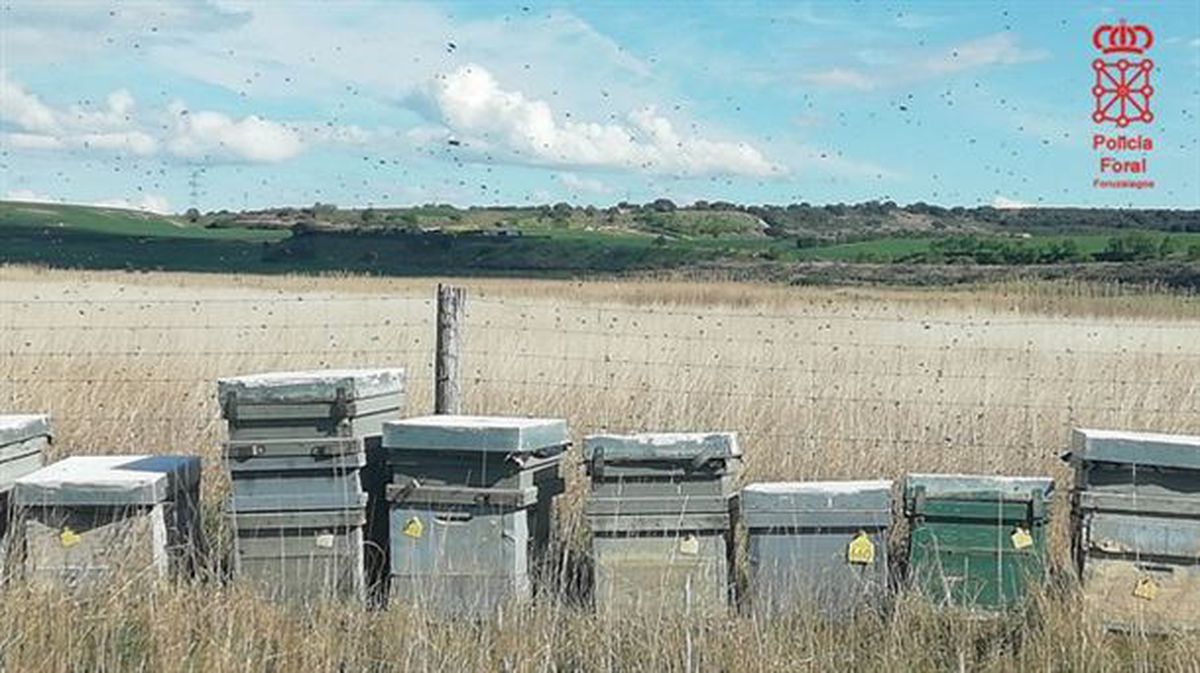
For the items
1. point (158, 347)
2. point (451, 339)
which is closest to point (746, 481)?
point (451, 339)

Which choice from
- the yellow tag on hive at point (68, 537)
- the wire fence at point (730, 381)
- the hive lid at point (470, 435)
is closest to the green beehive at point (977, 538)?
the hive lid at point (470, 435)

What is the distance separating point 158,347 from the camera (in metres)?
15.8

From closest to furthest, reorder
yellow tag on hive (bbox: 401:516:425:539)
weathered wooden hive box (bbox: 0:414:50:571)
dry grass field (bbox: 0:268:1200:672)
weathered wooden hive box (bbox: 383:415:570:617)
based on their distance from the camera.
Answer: dry grass field (bbox: 0:268:1200:672)
weathered wooden hive box (bbox: 383:415:570:617)
yellow tag on hive (bbox: 401:516:425:539)
weathered wooden hive box (bbox: 0:414:50:571)

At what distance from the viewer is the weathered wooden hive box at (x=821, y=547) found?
6195 mm

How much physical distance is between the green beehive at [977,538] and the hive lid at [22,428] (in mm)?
4593

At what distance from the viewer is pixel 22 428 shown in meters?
6.89

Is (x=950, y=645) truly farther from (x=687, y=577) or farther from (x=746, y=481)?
(x=746, y=481)

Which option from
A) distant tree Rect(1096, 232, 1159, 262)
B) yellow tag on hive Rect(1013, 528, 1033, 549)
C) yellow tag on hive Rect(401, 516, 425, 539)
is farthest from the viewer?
distant tree Rect(1096, 232, 1159, 262)

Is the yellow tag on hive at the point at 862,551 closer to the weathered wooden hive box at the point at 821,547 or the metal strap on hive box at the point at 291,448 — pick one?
the weathered wooden hive box at the point at 821,547

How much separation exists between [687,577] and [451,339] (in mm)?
3157

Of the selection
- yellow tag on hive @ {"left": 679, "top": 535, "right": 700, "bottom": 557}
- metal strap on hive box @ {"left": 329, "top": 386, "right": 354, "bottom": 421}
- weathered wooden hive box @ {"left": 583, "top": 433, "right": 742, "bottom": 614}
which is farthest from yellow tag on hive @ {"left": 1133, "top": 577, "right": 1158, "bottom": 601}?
metal strap on hive box @ {"left": 329, "top": 386, "right": 354, "bottom": 421}

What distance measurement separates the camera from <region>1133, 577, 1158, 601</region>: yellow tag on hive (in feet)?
19.7

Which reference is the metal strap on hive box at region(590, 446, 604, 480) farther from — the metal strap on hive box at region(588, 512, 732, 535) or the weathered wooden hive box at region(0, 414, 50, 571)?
the weathered wooden hive box at region(0, 414, 50, 571)

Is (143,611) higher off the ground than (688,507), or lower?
lower
